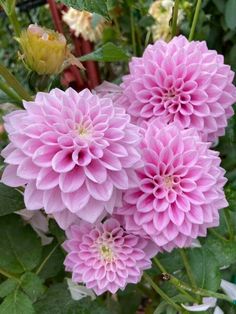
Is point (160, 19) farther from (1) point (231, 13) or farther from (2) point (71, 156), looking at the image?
(2) point (71, 156)

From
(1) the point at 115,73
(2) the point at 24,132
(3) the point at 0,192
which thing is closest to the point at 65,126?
(2) the point at 24,132

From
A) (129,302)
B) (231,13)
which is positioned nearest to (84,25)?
(231,13)

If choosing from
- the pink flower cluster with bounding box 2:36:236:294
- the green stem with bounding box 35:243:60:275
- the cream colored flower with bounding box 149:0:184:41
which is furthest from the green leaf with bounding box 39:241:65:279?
the cream colored flower with bounding box 149:0:184:41

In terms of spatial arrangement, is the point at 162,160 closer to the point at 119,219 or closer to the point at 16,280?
the point at 119,219

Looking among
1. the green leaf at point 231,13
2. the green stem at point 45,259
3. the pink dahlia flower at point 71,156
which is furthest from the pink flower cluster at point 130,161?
the green leaf at point 231,13

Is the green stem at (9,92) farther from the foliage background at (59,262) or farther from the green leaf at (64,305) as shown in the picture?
the green leaf at (64,305)

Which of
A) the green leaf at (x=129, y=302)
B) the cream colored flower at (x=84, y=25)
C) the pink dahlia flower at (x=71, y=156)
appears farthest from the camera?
the cream colored flower at (x=84, y=25)
